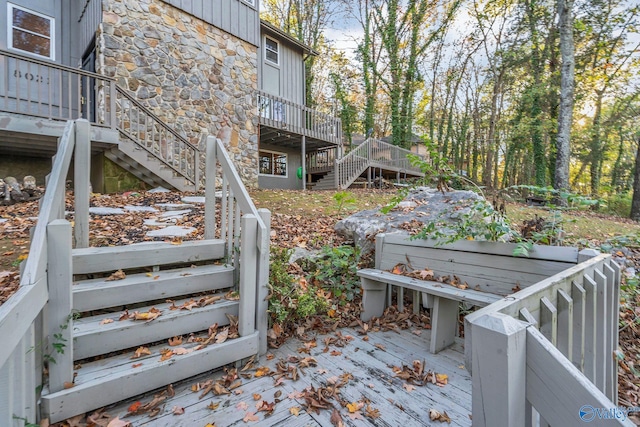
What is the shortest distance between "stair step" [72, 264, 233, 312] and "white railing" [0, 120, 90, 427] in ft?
1.32

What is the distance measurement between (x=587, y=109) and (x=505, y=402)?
20.9 m

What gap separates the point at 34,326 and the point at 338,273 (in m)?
2.56

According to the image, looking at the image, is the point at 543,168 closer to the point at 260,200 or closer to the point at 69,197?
the point at 260,200

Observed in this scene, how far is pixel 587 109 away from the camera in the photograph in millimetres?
15398

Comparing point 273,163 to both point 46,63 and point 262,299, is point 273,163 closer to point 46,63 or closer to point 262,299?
point 46,63

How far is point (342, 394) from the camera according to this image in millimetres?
1864

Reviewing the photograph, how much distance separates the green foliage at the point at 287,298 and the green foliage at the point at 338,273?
35cm

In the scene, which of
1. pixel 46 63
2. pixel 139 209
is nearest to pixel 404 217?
pixel 139 209

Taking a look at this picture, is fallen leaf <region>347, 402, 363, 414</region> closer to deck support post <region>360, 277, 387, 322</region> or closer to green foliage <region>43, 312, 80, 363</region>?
deck support post <region>360, 277, 387, 322</region>

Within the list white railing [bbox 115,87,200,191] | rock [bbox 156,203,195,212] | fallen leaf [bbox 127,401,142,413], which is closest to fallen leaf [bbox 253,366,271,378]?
fallen leaf [bbox 127,401,142,413]

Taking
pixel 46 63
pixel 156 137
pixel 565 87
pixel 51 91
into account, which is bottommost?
pixel 156 137

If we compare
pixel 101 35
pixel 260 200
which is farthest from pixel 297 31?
pixel 260 200

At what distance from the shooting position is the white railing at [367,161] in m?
11.2

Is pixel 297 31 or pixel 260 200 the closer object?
pixel 260 200
